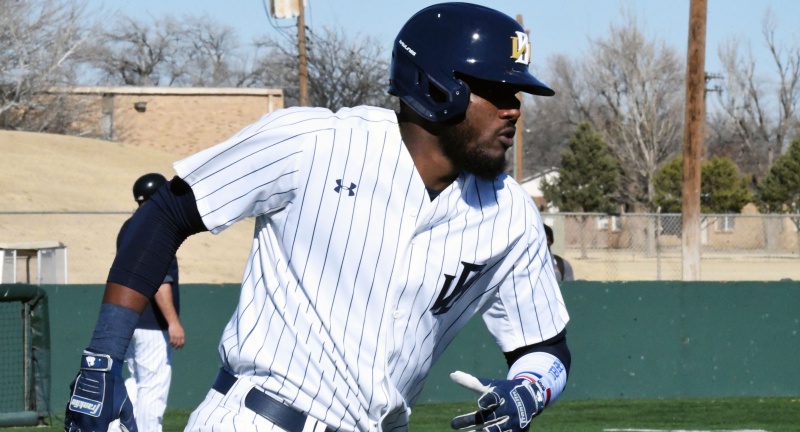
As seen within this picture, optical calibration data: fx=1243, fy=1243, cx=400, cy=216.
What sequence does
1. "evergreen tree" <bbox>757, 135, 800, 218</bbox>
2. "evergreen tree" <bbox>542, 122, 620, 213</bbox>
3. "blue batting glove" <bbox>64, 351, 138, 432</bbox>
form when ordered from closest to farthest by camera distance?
"blue batting glove" <bbox>64, 351, 138, 432</bbox> < "evergreen tree" <bbox>757, 135, 800, 218</bbox> < "evergreen tree" <bbox>542, 122, 620, 213</bbox>

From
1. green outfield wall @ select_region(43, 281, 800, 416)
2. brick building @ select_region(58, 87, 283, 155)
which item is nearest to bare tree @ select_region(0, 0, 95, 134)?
brick building @ select_region(58, 87, 283, 155)

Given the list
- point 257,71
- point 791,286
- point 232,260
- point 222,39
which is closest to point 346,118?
point 791,286

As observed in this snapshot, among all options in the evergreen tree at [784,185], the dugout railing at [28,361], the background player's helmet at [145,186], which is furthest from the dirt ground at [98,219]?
the evergreen tree at [784,185]

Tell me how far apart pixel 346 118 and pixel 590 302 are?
1088 cm

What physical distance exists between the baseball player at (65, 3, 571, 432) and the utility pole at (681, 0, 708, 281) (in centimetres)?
1763

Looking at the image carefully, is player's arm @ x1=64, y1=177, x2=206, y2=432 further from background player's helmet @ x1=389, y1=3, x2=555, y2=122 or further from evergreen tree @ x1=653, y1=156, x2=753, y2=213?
evergreen tree @ x1=653, y1=156, x2=753, y2=213

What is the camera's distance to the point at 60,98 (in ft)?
144

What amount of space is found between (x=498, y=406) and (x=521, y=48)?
99 cm

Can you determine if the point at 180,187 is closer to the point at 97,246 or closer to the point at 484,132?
the point at 484,132

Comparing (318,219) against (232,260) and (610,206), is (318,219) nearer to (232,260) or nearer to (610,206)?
(232,260)

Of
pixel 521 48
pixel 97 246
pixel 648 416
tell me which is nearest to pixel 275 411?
pixel 521 48

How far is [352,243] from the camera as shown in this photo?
3.27 metres

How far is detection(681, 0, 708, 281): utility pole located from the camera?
20.4 metres

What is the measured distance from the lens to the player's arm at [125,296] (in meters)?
3.07
